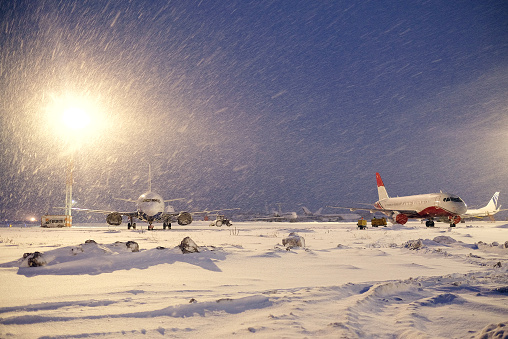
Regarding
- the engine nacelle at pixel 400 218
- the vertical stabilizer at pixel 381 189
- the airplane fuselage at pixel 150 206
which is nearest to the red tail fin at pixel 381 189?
the vertical stabilizer at pixel 381 189

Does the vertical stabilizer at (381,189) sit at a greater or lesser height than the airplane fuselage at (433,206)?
greater

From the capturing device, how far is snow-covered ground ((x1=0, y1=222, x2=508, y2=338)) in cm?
298

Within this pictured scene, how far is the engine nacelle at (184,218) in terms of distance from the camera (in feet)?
103

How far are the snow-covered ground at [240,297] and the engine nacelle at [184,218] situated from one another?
23.9m

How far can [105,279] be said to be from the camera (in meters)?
5.55

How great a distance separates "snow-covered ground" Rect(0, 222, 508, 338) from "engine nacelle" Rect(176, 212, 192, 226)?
78.4 feet

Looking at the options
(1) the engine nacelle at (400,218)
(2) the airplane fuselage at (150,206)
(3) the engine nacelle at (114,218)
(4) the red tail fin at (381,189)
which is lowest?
(1) the engine nacelle at (400,218)

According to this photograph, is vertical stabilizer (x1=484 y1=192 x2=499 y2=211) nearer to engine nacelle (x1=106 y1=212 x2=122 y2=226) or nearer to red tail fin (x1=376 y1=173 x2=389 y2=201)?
red tail fin (x1=376 y1=173 x2=389 y2=201)

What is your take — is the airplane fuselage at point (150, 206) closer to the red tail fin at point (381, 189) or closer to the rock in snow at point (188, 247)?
the rock in snow at point (188, 247)

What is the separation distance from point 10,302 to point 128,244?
5105 mm

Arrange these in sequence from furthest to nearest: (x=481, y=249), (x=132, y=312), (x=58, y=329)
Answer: (x=481, y=249), (x=132, y=312), (x=58, y=329)

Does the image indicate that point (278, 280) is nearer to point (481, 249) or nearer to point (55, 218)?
point (481, 249)

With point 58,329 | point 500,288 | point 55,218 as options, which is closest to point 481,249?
point 500,288

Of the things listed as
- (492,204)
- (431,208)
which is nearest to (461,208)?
(431,208)
